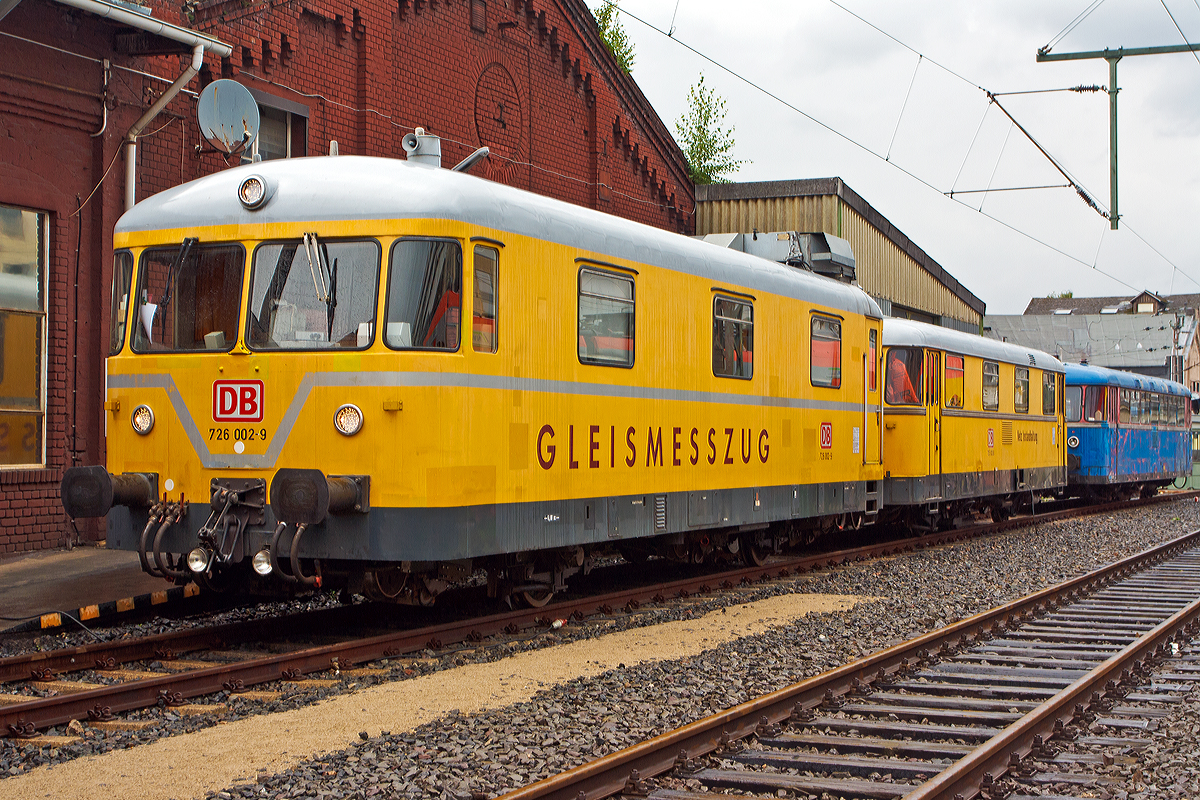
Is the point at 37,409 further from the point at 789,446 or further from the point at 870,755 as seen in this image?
the point at 870,755

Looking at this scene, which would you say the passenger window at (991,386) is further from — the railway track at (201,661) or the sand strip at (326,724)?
the sand strip at (326,724)

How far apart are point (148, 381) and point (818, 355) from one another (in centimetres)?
760

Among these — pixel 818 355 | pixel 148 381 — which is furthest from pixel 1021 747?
pixel 818 355

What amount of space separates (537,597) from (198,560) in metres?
3.01

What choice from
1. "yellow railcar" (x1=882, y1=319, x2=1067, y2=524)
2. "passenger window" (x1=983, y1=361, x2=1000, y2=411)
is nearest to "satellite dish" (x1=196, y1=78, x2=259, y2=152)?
"yellow railcar" (x1=882, y1=319, x2=1067, y2=524)

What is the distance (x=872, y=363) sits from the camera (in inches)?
607

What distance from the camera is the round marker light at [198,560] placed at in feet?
27.3

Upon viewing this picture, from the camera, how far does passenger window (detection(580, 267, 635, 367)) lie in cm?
986

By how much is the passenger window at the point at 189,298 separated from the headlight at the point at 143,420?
0.44 metres

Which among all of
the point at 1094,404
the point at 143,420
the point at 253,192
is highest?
the point at 253,192

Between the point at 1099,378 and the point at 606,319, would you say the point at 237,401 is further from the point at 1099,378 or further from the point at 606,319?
the point at 1099,378

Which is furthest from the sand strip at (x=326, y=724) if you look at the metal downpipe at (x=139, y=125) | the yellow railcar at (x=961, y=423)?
the yellow railcar at (x=961, y=423)

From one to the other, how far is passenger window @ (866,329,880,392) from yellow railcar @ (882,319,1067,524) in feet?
4.95

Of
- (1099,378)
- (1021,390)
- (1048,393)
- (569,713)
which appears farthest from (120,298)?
(1099,378)
